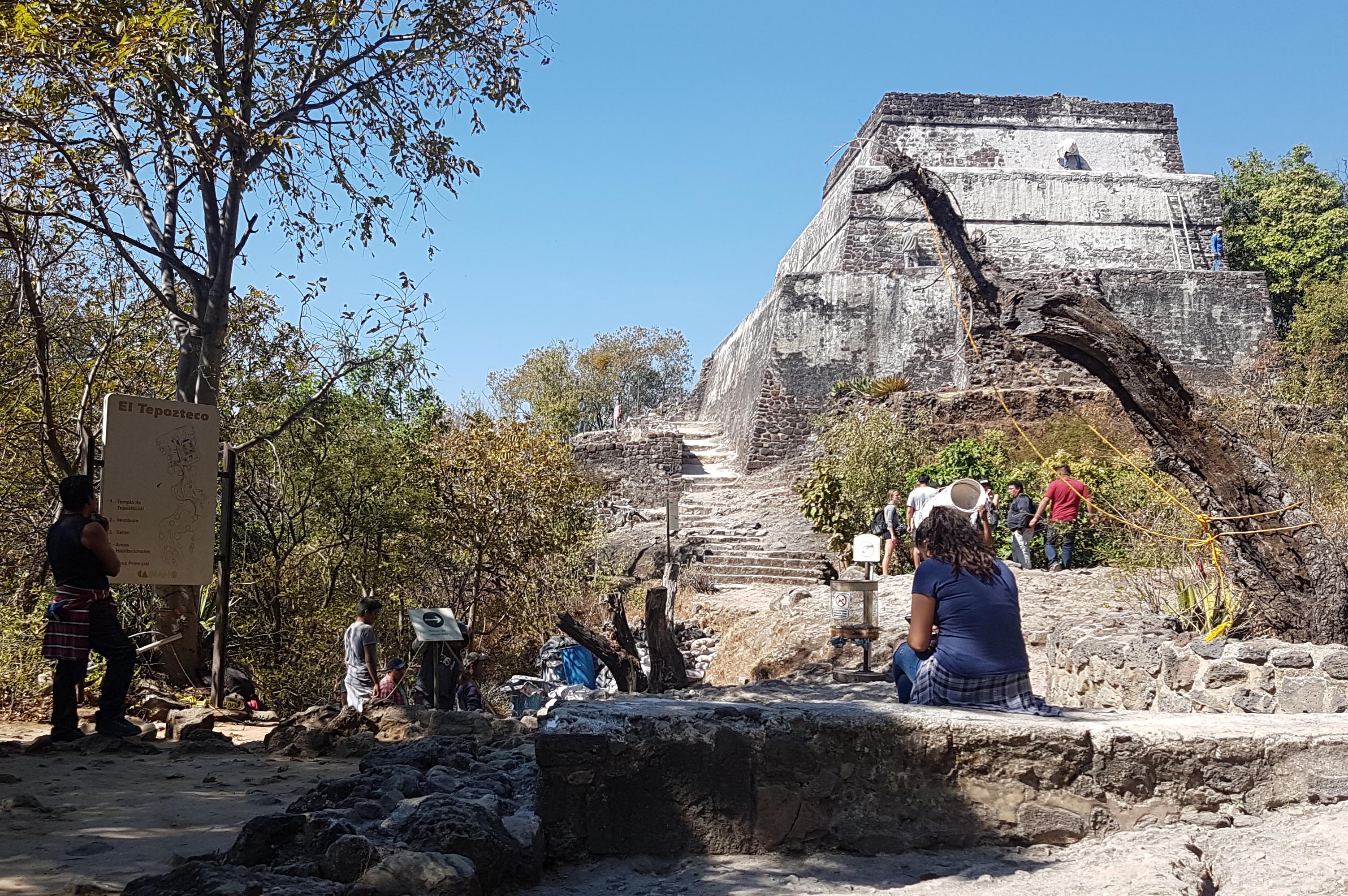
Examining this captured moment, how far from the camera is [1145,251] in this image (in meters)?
27.6

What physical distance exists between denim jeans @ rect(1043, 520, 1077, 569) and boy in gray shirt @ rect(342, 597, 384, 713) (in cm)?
876

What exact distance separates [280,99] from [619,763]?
6.98m

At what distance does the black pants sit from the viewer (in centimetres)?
530

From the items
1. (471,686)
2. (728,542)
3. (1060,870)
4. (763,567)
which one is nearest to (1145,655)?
(1060,870)

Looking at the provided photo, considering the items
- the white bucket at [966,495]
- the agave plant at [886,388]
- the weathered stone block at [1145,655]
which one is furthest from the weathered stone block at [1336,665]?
the agave plant at [886,388]

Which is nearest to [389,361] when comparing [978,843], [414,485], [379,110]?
[379,110]

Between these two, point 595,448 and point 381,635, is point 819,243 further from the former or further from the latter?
point 381,635

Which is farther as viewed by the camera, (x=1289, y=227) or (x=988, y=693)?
(x=1289, y=227)

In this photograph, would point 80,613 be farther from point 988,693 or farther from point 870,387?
point 870,387

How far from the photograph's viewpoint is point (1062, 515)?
1263cm

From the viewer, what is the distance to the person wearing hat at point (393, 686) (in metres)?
7.34

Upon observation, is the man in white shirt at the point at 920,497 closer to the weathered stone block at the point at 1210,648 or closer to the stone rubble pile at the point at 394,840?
the weathered stone block at the point at 1210,648

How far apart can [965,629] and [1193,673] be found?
3.01 meters

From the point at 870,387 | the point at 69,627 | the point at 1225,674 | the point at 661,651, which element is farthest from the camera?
the point at 870,387
